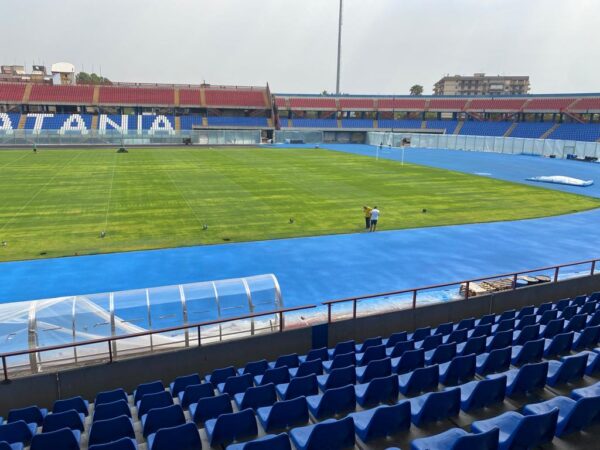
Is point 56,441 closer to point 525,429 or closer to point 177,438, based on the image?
point 177,438

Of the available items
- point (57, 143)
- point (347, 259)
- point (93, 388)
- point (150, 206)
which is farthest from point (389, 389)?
point (57, 143)

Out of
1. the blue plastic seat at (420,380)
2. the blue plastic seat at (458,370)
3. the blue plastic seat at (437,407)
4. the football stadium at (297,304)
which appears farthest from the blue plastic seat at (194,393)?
the blue plastic seat at (458,370)

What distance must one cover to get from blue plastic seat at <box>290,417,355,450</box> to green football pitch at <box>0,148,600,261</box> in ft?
58.1

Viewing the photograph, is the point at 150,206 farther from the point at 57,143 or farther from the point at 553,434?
the point at 57,143

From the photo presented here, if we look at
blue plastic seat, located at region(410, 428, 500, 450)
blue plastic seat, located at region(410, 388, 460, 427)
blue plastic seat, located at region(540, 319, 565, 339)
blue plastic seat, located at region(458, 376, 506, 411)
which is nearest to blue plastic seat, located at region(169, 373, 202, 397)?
Result: blue plastic seat, located at region(410, 388, 460, 427)

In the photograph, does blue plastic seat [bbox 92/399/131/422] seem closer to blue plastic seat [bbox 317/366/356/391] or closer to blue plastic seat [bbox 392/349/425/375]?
blue plastic seat [bbox 317/366/356/391]

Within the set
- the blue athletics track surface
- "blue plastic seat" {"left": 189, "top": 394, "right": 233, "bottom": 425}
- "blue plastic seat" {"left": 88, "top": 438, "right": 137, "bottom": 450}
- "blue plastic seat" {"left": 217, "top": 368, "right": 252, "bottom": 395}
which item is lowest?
the blue athletics track surface

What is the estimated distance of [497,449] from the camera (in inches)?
230

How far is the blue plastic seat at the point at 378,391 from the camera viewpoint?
7945mm

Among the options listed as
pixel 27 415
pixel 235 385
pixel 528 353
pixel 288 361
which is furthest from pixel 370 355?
pixel 27 415

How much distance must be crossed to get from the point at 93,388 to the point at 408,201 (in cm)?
2794

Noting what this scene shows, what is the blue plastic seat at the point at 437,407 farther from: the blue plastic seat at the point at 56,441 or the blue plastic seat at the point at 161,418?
the blue plastic seat at the point at 56,441

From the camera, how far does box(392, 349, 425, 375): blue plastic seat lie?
9508mm

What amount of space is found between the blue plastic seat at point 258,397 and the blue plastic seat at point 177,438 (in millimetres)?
1539
